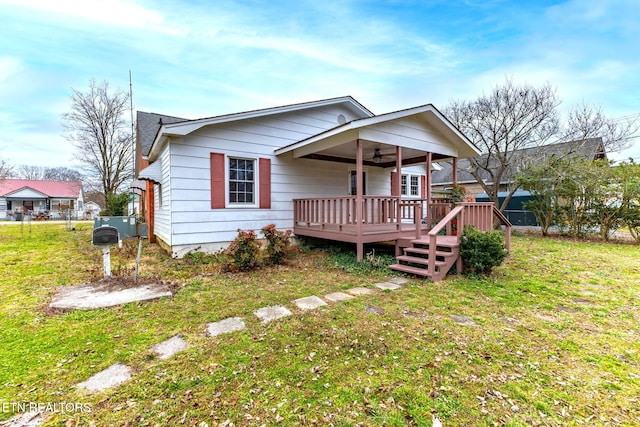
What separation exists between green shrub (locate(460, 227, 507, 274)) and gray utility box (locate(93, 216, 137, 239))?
1260 cm

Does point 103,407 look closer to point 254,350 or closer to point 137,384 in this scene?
point 137,384

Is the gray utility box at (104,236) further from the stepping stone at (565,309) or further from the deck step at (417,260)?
→ the stepping stone at (565,309)

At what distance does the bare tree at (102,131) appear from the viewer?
64.1 feet

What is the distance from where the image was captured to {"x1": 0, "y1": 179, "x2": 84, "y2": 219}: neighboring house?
110ft

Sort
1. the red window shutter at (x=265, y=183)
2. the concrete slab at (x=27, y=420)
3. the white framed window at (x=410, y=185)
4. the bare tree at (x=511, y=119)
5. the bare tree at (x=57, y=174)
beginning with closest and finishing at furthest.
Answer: the concrete slab at (x=27, y=420) → the red window shutter at (x=265, y=183) → the bare tree at (x=511, y=119) → the white framed window at (x=410, y=185) → the bare tree at (x=57, y=174)

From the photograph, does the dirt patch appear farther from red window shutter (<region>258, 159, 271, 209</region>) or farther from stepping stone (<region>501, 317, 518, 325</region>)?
stepping stone (<region>501, 317, 518, 325</region>)

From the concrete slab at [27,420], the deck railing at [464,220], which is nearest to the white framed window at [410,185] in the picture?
the deck railing at [464,220]

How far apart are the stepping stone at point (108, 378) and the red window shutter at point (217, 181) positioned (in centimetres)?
538

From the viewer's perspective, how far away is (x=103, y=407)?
79.0 inches

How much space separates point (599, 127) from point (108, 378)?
1923cm

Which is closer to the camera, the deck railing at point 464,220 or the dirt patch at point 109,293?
the dirt patch at point 109,293

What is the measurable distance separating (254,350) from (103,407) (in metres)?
1.19

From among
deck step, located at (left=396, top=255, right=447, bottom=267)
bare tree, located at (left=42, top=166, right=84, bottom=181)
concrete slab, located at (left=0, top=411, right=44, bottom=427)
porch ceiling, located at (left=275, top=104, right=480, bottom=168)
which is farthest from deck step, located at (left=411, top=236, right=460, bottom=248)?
bare tree, located at (left=42, top=166, right=84, bottom=181)

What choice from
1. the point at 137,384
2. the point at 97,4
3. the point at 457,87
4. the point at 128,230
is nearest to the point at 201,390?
the point at 137,384
